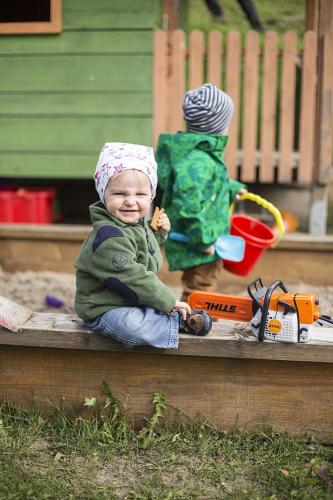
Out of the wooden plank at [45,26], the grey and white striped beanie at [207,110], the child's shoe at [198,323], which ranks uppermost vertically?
the wooden plank at [45,26]

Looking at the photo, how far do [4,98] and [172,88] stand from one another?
1.44m

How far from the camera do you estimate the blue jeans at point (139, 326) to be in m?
2.55

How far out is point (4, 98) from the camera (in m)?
5.59

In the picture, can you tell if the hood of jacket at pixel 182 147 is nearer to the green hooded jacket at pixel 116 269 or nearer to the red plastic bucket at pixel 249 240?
the red plastic bucket at pixel 249 240

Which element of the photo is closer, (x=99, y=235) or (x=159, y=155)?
(x=99, y=235)

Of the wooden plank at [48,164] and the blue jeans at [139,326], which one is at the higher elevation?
the wooden plank at [48,164]

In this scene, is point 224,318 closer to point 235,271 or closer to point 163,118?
point 235,271

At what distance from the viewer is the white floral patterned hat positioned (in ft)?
8.36

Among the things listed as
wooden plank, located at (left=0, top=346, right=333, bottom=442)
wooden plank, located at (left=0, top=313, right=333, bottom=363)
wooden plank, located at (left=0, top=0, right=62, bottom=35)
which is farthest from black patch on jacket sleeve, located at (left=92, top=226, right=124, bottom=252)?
wooden plank, located at (left=0, top=0, right=62, bottom=35)

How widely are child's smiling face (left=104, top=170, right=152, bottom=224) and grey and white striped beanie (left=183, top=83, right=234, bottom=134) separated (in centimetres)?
112

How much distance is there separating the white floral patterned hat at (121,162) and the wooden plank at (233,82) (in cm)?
288

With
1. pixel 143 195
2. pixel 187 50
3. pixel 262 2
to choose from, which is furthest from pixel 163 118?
pixel 262 2

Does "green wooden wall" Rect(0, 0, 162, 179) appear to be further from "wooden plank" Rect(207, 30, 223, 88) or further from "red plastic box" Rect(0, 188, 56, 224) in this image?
"wooden plank" Rect(207, 30, 223, 88)

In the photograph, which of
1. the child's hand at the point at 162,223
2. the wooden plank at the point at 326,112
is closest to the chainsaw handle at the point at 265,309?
the child's hand at the point at 162,223
